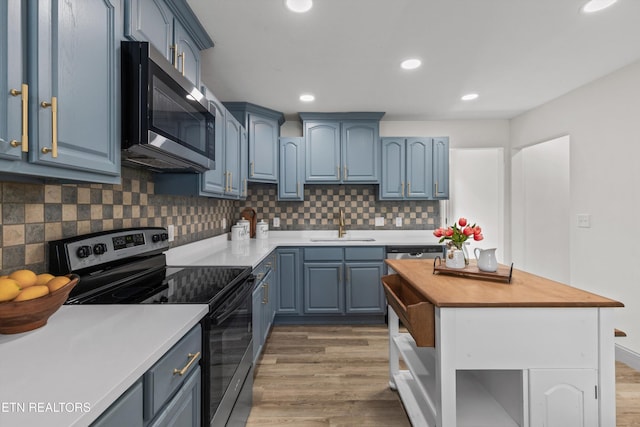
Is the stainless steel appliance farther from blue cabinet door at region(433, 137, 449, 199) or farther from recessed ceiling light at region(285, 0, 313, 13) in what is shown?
blue cabinet door at region(433, 137, 449, 199)

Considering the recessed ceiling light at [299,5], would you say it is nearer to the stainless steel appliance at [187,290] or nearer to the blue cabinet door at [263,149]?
the stainless steel appliance at [187,290]

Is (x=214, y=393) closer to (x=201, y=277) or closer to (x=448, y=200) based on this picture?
(x=201, y=277)

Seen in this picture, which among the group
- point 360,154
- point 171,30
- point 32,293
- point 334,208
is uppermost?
point 171,30

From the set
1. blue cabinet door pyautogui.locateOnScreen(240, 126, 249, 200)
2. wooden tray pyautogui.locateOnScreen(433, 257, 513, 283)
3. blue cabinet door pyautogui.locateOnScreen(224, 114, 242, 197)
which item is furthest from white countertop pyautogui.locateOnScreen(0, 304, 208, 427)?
blue cabinet door pyautogui.locateOnScreen(240, 126, 249, 200)

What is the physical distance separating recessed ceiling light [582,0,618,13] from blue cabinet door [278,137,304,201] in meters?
2.43

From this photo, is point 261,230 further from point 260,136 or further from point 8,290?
point 8,290

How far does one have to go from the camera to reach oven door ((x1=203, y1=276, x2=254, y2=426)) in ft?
3.50

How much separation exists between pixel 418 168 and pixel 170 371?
10.3 feet

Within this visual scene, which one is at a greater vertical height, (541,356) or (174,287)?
(174,287)

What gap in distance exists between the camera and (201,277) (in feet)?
5.05

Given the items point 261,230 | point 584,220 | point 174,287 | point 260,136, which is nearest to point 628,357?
point 584,220

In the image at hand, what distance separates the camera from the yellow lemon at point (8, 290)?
0.77 m

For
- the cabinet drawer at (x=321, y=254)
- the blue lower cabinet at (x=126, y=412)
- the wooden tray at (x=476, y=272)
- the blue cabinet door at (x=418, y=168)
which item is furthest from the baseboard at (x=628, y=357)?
the blue lower cabinet at (x=126, y=412)

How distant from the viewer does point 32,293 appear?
804 mm
